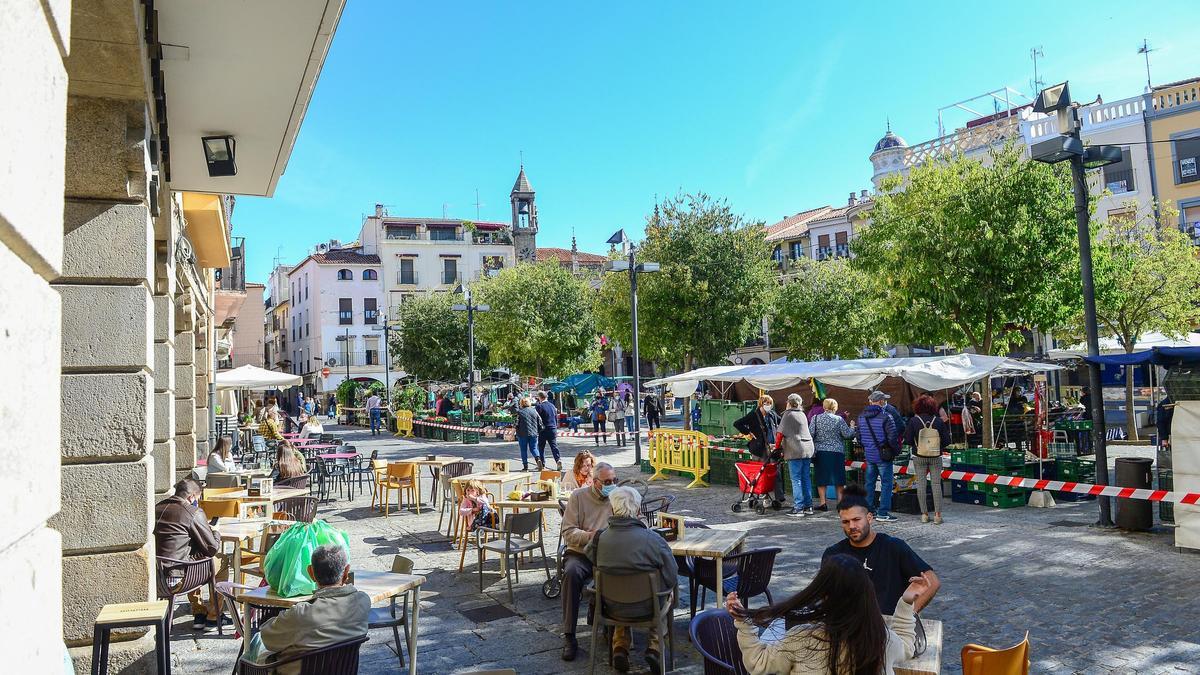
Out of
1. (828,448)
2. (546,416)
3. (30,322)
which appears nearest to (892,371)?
(828,448)

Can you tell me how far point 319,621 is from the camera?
12.9ft

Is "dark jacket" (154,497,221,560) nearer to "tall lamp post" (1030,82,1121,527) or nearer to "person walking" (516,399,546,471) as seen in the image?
"tall lamp post" (1030,82,1121,527)

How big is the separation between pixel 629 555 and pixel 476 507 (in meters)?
3.71

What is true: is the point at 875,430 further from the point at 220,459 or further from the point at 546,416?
the point at 220,459

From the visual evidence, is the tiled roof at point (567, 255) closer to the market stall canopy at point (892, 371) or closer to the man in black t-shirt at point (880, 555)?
the market stall canopy at point (892, 371)

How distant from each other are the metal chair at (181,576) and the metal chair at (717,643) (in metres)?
4.18

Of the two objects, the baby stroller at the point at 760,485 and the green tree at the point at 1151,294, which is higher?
the green tree at the point at 1151,294

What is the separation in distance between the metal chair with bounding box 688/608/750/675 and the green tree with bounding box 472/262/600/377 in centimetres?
2931

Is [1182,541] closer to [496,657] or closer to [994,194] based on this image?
[496,657]

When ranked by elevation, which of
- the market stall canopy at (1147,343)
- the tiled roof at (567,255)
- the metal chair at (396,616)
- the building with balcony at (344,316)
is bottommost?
the metal chair at (396,616)

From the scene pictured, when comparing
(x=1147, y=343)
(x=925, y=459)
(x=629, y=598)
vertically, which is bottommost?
(x=629, y=598)

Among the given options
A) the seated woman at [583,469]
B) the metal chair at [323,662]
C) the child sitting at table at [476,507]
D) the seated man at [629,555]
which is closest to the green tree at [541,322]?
the child sitting at table at [476,507]

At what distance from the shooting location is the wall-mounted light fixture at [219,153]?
659 centimetres

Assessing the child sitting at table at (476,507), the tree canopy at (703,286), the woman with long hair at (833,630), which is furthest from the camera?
the tree canopy at (703,286)
